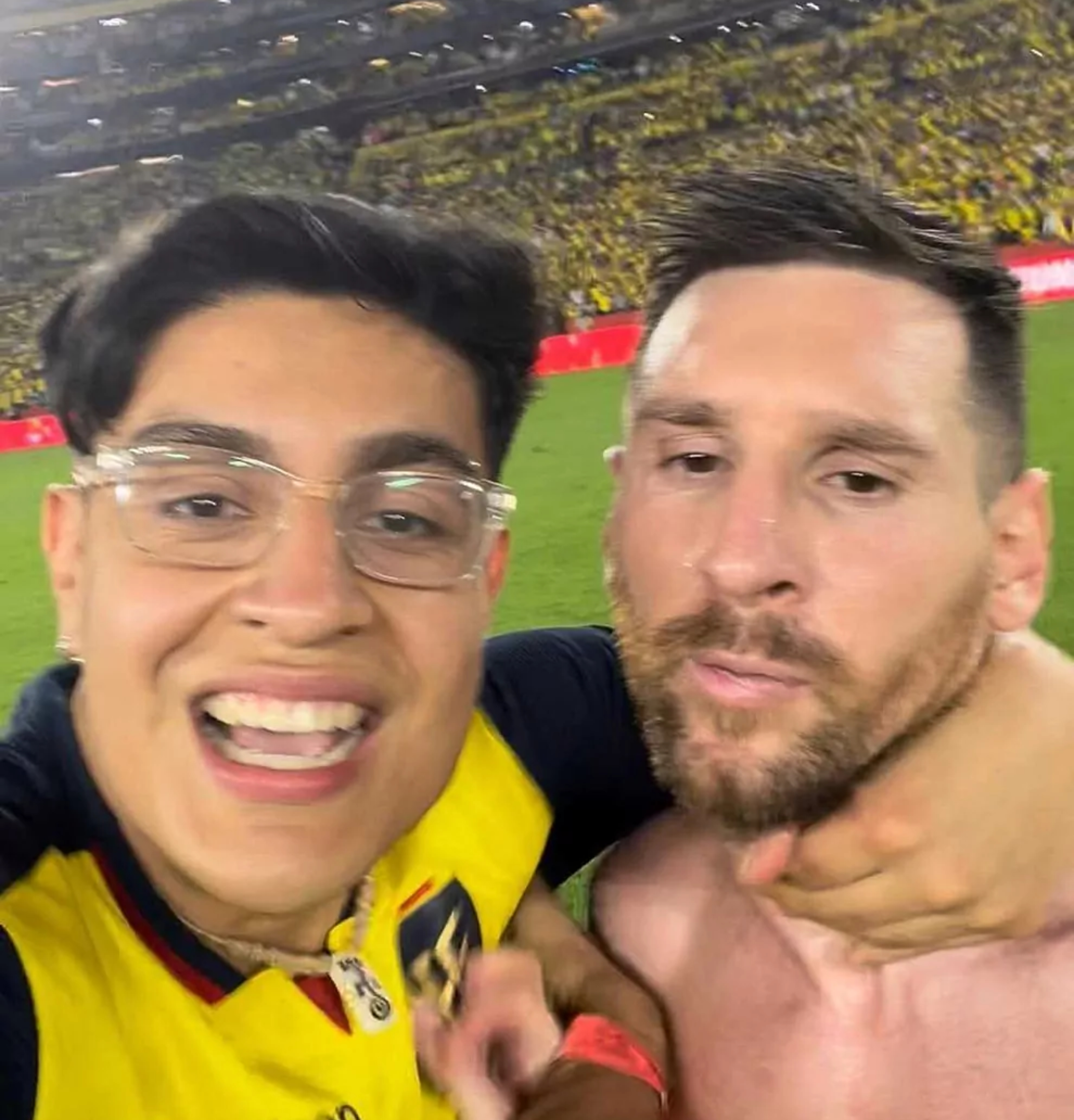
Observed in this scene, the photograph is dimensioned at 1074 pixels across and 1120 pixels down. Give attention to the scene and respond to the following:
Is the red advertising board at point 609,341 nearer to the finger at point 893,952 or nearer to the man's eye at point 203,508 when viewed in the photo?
the man's eye at point 203,508

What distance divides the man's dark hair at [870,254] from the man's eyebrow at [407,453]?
0.29 metres

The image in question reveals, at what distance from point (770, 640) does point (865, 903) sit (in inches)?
9.9

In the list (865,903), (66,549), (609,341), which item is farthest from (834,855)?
(609,341)

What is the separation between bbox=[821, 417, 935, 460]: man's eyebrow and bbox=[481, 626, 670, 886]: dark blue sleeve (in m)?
0.37

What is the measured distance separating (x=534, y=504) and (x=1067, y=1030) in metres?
1.57

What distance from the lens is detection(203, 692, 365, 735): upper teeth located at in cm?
77

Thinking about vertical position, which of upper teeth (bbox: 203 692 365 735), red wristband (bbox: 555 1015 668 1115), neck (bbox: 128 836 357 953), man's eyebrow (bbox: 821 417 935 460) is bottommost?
red wristband (bbox: 555 1015 668 1115)

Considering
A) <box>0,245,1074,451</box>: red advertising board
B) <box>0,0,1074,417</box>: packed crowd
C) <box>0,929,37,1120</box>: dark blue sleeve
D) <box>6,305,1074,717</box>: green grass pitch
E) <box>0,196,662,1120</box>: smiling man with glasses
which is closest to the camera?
<box>0,929,37,1120</box>: dark blue sleeve

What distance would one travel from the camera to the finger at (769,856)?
Answer: 94cm

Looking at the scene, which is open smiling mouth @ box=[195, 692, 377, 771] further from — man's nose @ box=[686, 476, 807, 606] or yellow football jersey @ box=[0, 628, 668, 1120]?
man's nose @ box=[686, 476, 807, 606]

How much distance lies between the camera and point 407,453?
804 mm

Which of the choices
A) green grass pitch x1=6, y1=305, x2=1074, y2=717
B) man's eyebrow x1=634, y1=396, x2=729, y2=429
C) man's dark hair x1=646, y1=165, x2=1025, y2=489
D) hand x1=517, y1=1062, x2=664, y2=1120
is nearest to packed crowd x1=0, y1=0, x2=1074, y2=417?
green grass pitch x1=6, y1=305, x2=1074, y2=717

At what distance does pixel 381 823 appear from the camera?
0.83m

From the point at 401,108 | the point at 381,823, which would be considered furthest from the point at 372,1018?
the point at 401,108
